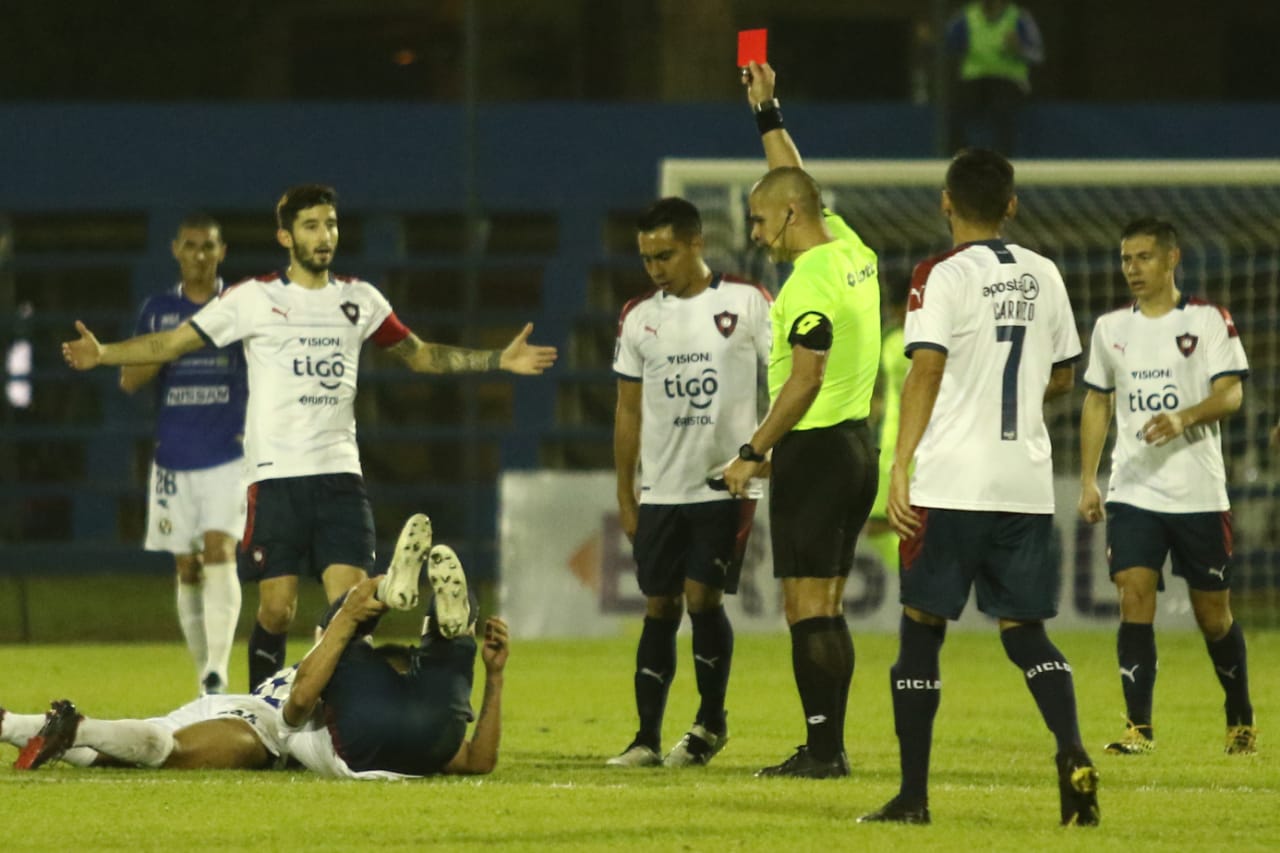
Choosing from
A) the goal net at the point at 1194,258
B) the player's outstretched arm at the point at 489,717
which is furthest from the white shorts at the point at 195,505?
the goal net at the point at 1194,258

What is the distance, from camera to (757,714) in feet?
33.6

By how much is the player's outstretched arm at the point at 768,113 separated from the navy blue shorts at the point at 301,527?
86.7 inches

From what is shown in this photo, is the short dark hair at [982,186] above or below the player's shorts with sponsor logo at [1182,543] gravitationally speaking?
above

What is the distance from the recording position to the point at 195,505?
35.4 feet

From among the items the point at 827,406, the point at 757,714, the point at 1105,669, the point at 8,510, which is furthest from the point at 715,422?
the point at 8,510

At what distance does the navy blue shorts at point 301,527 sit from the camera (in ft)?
28.5

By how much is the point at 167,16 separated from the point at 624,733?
1499 centimetres

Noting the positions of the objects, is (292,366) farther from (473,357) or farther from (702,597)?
(702,597)

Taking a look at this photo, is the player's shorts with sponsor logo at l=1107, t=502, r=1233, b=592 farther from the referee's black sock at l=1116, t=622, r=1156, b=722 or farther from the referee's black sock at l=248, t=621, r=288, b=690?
the referee's black sock at l=248, t=621, r=288, b=690

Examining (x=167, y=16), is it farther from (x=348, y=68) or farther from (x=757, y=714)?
(x=757, y=714)

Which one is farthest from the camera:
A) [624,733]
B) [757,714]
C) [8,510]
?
[8,510]

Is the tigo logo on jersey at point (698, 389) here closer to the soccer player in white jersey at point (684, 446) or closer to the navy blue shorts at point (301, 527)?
the soccer player in white jersey at point (684, 446)

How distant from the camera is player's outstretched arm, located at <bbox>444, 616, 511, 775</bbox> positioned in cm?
738

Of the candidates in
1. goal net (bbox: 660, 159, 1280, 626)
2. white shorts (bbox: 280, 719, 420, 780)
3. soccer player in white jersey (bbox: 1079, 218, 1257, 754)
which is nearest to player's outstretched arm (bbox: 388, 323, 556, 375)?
Result: white shorts (bbox: 280, 719, 420, 780)
